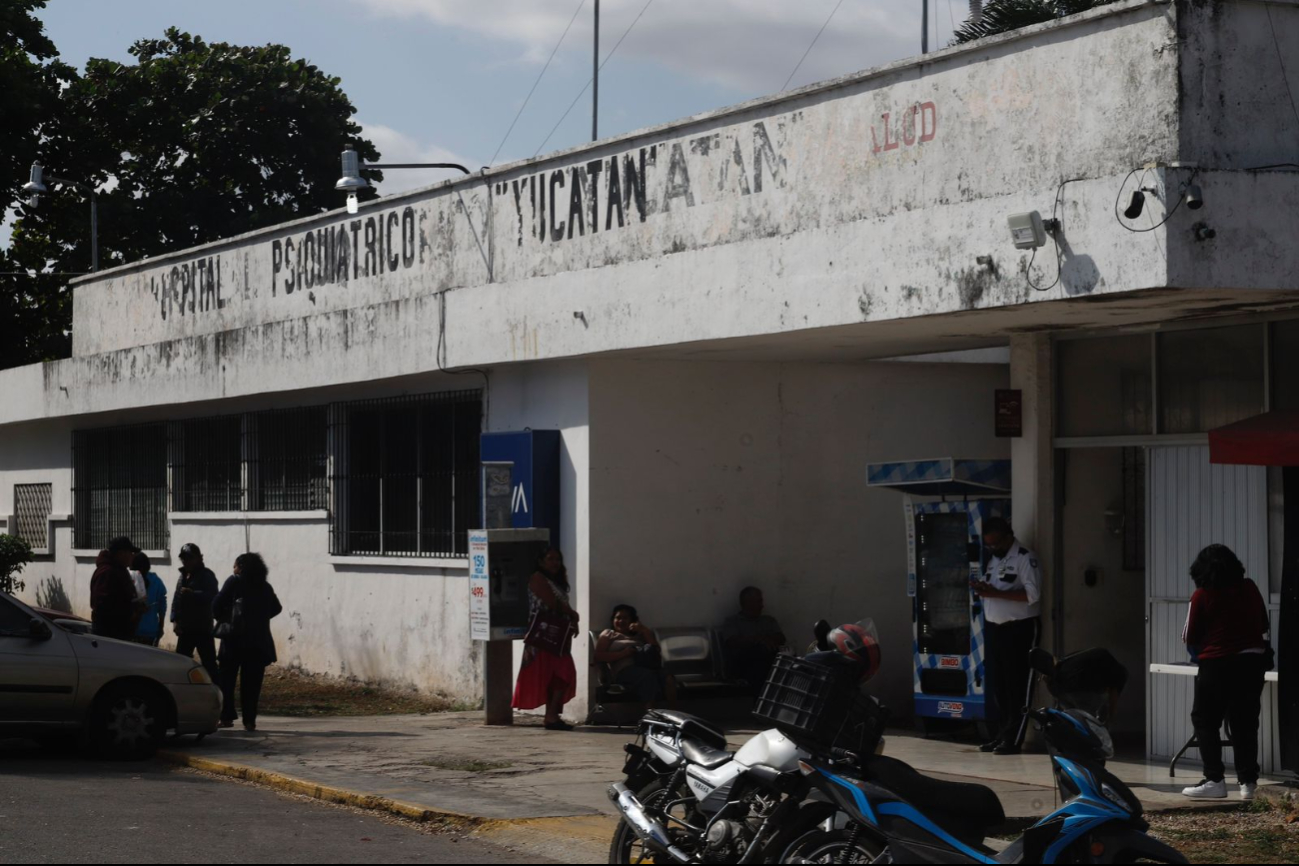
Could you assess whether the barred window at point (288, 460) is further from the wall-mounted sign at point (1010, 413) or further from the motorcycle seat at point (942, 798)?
the motorcycle seat at point (942, 798)

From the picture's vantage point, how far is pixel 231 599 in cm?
1454

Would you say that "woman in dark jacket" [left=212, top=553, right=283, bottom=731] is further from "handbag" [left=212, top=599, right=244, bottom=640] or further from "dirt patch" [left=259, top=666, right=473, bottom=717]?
"dirt patch" [left=259, top=666, right=473, bottom=717]

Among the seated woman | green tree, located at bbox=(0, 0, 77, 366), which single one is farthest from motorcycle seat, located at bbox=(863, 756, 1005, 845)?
green tree, located at bbox=(0, 0, 77, 366)

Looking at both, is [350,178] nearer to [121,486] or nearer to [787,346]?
[121,486]

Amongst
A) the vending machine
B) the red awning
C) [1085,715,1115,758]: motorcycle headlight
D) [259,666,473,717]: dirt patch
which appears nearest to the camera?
[1085,715,1115,758]: motorcycle headlight

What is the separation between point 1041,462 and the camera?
12.7m

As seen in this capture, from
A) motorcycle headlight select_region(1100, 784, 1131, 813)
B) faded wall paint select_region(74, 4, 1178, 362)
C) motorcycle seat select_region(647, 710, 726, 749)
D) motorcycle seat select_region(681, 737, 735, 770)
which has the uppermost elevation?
faded wall paint select_region(74, 4, 1178, 362)

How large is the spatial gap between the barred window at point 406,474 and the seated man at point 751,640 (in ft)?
9.87

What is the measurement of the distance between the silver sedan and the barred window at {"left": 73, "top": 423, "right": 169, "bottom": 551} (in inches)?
389

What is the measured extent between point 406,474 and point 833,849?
11262mm

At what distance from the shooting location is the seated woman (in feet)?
46.1

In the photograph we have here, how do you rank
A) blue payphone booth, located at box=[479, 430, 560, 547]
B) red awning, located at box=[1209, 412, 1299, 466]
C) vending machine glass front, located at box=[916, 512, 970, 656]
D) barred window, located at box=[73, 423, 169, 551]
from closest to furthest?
red awning, located at box=[1209, 412, 1299, 466]
vending machine glass front, located at box=[916, 512, 970, 656]
blue payphone booth, located at box=[479, 430, 560, 547]
barred window, located at box=[73, 423, 169, 551]

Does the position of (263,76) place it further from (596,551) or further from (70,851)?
(70,851)

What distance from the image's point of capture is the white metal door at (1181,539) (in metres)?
11.3
